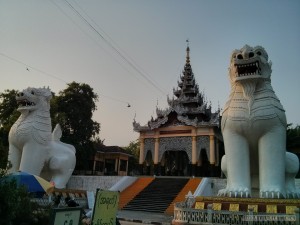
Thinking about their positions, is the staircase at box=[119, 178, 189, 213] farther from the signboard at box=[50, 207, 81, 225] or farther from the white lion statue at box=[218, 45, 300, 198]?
the signboard at box=[50, 207, 81, 225]

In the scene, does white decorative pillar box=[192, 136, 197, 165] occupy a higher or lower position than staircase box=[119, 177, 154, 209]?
higher

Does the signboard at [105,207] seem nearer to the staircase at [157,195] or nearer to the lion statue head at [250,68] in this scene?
the lion statue head at [250,68]

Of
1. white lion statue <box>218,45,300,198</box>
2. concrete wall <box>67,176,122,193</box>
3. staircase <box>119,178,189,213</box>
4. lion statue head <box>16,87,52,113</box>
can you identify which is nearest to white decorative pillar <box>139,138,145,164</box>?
staircase <box>119,178,189,213</box>

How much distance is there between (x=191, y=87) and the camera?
25797 millimetres

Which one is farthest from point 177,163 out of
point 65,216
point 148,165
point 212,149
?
point 65,216

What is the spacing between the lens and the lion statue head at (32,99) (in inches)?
490

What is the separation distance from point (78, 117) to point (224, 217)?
16.6 metres

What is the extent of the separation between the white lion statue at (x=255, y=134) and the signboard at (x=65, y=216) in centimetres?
542

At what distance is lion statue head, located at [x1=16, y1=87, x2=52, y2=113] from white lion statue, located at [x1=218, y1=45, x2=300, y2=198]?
7.41 meters

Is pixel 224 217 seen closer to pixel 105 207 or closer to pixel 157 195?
pixel 105 207

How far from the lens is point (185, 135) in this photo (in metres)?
21.5

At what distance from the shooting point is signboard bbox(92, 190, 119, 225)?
359cm

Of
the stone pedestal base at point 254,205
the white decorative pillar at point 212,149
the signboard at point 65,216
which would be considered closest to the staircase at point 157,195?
the white decorative pillar at point 212,149

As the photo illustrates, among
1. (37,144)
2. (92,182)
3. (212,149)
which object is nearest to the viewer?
(37,144)
